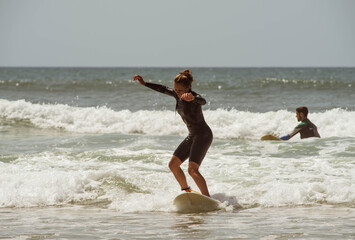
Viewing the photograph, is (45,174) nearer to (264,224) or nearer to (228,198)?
(228,198)

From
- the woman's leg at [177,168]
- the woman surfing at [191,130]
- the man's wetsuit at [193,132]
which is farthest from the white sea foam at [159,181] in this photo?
the man's wetsuit at [193,132]

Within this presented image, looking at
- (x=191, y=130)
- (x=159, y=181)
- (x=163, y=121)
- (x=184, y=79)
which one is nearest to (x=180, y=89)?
(x=184, y=79)

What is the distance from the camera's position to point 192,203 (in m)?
7.21

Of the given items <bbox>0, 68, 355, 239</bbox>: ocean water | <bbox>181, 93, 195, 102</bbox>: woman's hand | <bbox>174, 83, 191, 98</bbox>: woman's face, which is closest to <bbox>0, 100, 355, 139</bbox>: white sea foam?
<bbox>0, 68, 355, 239</bbox>: ocean water

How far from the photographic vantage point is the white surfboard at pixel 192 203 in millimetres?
7180

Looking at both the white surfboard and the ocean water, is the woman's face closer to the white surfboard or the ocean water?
the white surfboard

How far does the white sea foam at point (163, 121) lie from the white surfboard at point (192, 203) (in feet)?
33.0

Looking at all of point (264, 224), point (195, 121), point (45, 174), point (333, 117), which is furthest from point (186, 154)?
point (333, 117)

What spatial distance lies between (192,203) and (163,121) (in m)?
11.9

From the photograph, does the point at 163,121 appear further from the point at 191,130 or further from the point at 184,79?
the point at 184,79

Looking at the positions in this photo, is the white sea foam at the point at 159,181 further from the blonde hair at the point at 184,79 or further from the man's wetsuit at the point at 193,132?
the blonde hair at the point at 184,79

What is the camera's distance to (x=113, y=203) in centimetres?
784

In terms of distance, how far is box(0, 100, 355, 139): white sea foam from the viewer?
57.4 feet

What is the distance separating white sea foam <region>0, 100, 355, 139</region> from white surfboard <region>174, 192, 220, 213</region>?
1006 cm
